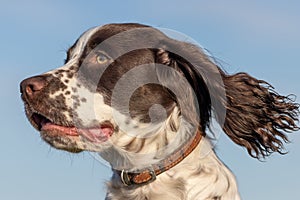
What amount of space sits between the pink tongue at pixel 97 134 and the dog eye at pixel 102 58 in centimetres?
59

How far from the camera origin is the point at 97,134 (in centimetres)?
688

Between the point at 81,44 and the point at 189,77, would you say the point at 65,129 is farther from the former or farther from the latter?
the point at 189,77

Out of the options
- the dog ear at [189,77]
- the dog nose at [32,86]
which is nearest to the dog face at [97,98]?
the dog nose at [32,86]

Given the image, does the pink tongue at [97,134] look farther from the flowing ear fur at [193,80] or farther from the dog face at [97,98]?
the flowing ear fur at [193,80]

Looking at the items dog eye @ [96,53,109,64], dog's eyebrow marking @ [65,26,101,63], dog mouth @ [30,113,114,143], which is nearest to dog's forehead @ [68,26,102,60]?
dog's eyebrow marking @ [65,26,101,63]

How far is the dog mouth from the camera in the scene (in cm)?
688

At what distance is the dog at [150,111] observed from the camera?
Answer: 6.80 metres

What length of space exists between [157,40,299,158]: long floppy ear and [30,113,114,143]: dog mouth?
2.67 feet

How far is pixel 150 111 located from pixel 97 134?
475mm

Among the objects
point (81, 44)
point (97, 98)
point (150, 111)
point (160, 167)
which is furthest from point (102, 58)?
point (160, 167)

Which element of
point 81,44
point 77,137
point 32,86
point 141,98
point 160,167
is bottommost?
point 160,167

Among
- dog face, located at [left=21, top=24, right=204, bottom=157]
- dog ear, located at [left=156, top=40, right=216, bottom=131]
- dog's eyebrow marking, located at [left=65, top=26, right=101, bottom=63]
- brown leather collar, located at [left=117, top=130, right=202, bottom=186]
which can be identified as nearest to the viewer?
brown leather collar, located at [left=117, top=130, right=202, bottom=186]

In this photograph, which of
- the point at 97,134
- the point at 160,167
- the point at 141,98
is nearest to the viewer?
the point at 160,167

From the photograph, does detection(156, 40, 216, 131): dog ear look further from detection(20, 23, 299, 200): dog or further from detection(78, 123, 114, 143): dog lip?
detection(78, 123, 114, 143): dog lip
